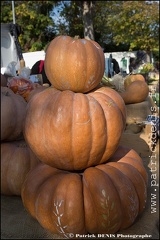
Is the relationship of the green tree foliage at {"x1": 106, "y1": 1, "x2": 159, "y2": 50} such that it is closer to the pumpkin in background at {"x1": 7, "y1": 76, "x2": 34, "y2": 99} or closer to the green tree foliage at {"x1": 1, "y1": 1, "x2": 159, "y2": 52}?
the green tree foliage at {"x1": 1, "y1": 1, "x2": 159, "y2": 52}

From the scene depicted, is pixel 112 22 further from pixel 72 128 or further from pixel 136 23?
pixel 72 128

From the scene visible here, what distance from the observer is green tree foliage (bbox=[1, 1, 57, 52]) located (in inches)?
550

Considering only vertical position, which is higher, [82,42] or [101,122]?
[82,42]

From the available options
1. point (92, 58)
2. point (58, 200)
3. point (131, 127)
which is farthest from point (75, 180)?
point (131, 127)

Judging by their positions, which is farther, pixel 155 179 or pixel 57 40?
pixel 155 179

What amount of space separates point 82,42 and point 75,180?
676 mm

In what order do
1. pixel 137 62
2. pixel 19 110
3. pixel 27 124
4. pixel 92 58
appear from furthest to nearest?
pixel 137 62 < pixel 92 58 < pixel 27 124 < pixel 19 110

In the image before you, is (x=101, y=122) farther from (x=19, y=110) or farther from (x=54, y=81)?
(x=19, y=110)

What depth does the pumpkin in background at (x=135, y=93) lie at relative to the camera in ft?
12.9

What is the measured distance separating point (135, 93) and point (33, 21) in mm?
12856

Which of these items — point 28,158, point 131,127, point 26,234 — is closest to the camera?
point 26,234

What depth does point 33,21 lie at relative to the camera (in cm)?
1498

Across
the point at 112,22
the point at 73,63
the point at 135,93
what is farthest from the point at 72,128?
the point at 112,22

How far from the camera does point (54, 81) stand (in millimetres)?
1277
